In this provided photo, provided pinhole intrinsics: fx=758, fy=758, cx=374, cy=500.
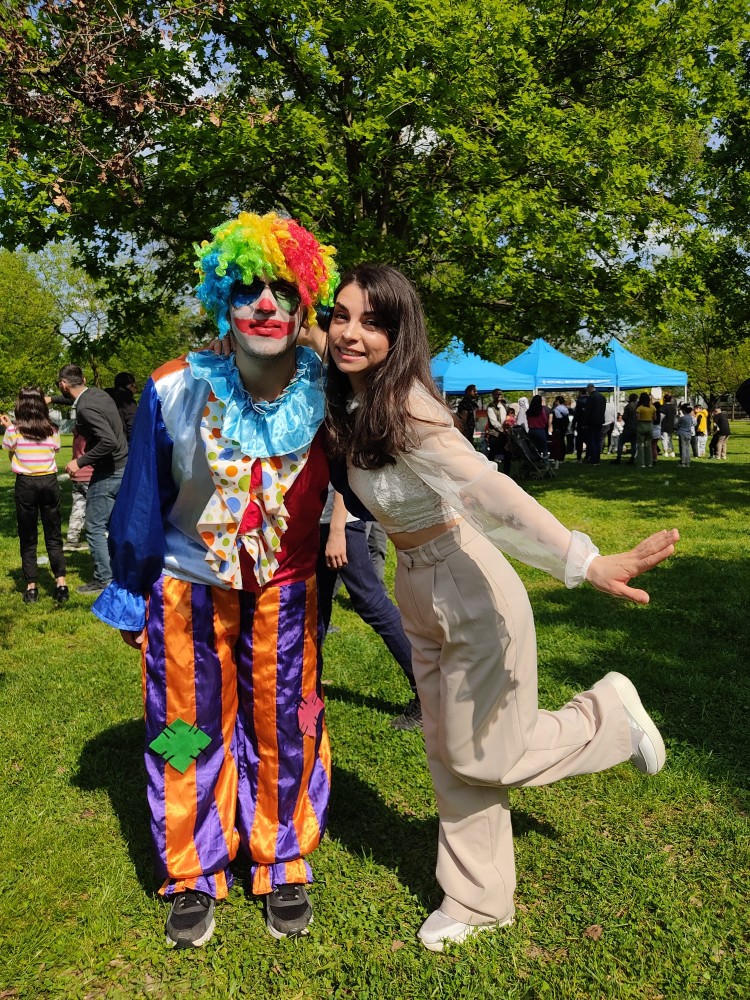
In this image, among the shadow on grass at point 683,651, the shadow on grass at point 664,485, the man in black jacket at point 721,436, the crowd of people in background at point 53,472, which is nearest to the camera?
the shadow on grass at point 683,651

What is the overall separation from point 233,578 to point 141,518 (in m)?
0.34

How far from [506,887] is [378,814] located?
828 millimetres

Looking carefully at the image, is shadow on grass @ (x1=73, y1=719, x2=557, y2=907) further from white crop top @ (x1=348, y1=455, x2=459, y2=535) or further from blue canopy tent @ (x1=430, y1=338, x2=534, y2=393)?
blue canopy tent @ (x1=430, y1=338, x2=534, y2=393)

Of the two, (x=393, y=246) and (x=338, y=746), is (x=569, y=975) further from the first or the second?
(x=393, y=246)

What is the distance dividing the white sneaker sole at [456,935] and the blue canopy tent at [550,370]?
52.0 ft

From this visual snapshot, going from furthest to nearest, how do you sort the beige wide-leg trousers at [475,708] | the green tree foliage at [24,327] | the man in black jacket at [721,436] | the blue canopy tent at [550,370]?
the green tree foliage at [24,327] < the man in black jacket at [721,436] < the blue canopy tent at [550,370] < the beige wide-leg trousers at [475,708]

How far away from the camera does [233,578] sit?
2.36 metres

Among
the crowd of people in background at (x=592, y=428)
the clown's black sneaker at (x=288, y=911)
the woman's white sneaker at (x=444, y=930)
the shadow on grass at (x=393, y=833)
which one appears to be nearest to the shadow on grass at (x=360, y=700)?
the shadow on grass at (x=393, y=833)

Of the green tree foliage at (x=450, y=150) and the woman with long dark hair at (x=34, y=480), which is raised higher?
the green tree foliage at (x=450, y=150)

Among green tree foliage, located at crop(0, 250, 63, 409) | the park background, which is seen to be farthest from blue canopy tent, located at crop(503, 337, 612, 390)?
green tree foliage, located at crop(0, 250, 63, 409)

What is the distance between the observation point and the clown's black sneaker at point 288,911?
243 cm

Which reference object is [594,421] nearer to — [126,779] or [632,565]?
[126,779]

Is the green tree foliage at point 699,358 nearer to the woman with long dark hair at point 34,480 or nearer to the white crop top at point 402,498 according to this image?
the woman with long dark hair at point 34,480

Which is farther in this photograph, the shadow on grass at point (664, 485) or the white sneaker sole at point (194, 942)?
the shadow on grass at point (664, 485)
